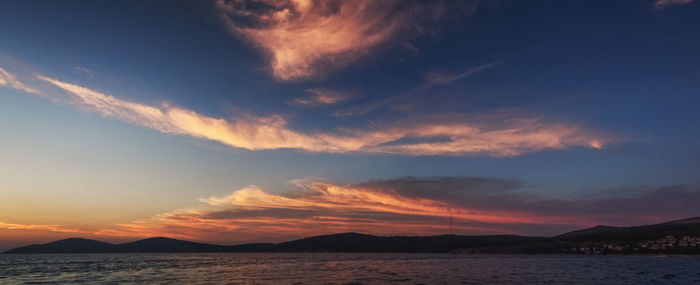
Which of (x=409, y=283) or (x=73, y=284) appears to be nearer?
(x=409, y=283)

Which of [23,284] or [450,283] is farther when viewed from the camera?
[23,284]

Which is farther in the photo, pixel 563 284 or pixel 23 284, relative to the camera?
pixel 23 284

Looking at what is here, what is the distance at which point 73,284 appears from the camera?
239ft

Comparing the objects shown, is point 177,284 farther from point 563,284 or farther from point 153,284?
point 563,284

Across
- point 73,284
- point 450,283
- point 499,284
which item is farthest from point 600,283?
point 73,284

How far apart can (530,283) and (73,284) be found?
80.1m

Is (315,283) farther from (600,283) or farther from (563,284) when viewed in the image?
(600,283)

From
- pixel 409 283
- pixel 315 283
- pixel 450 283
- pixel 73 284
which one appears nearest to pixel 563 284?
pixel 450 283

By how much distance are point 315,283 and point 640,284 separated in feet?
182

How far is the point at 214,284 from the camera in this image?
69000mm

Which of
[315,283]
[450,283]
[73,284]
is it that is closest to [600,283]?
[450,283]

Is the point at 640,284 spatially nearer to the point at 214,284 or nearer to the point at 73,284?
the point at 214,284

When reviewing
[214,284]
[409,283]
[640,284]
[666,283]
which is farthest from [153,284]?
[666,283]

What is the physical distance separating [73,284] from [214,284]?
26690mm
